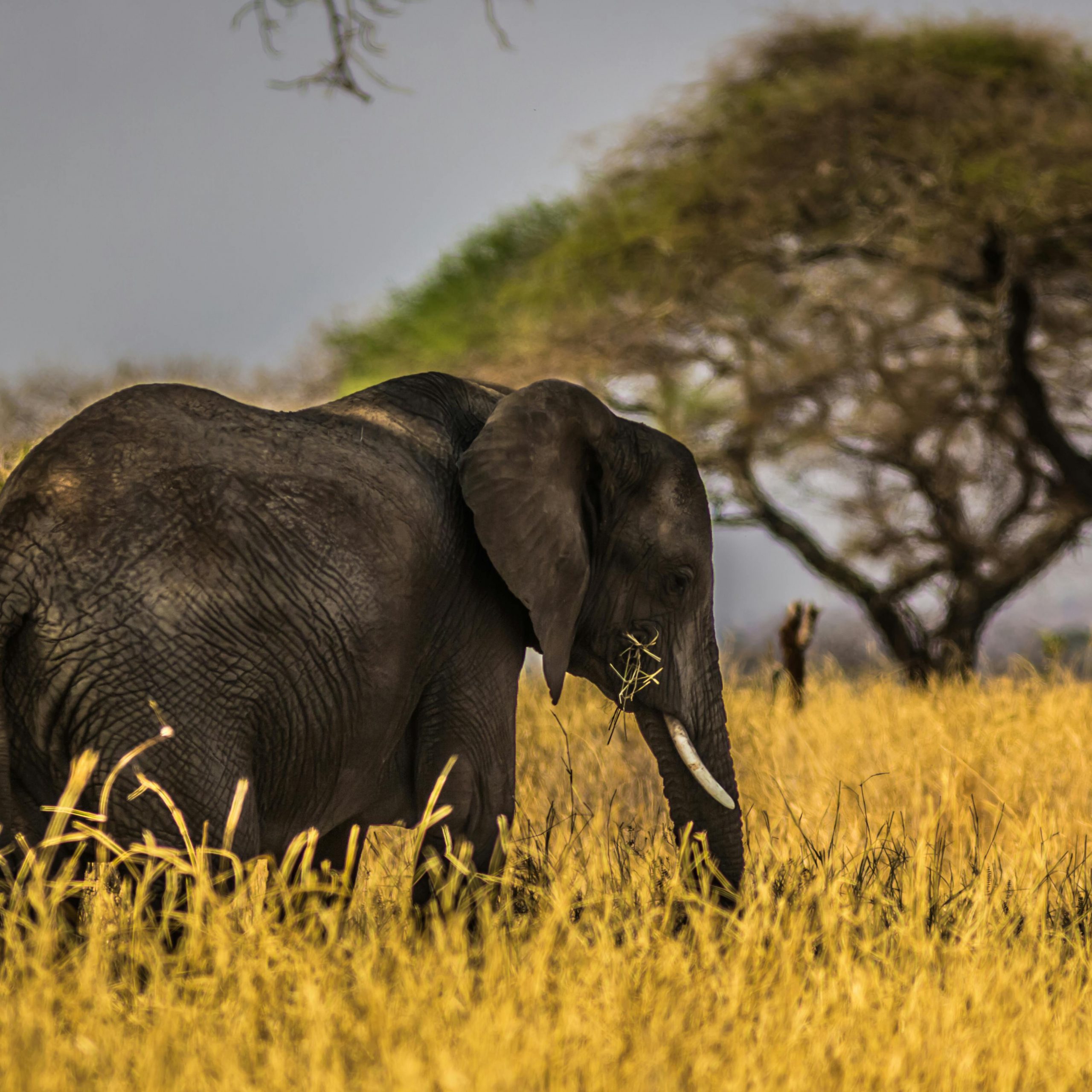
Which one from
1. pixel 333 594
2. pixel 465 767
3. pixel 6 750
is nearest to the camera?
pixel 6 750

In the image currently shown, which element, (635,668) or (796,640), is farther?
(796,640)

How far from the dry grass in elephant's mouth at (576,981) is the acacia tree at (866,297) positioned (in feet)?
30.0

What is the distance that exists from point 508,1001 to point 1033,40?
46.4 feet

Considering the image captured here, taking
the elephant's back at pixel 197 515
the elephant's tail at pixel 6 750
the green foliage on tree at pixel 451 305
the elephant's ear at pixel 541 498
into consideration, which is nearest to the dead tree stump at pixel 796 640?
the elephant's ear at pixel 541 498

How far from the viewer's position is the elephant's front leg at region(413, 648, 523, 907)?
3344 mm

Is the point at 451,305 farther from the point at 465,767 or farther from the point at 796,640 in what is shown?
the point at 465,767

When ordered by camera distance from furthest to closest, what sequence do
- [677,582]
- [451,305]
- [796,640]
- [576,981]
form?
1. [451,305]
2. [796,640]
3. [677,582]
4. [576,981]

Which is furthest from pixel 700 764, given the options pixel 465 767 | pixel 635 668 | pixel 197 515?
pixel 197 515

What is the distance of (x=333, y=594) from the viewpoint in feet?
9.82

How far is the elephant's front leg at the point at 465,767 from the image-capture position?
334cm

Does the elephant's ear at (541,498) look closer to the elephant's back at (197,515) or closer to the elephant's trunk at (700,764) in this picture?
the elephant's back at (197,515)

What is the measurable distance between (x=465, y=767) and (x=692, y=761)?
32.9 inches

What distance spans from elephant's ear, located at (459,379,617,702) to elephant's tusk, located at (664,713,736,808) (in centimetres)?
48

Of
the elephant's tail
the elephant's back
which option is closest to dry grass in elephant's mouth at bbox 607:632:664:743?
the elephant's back
